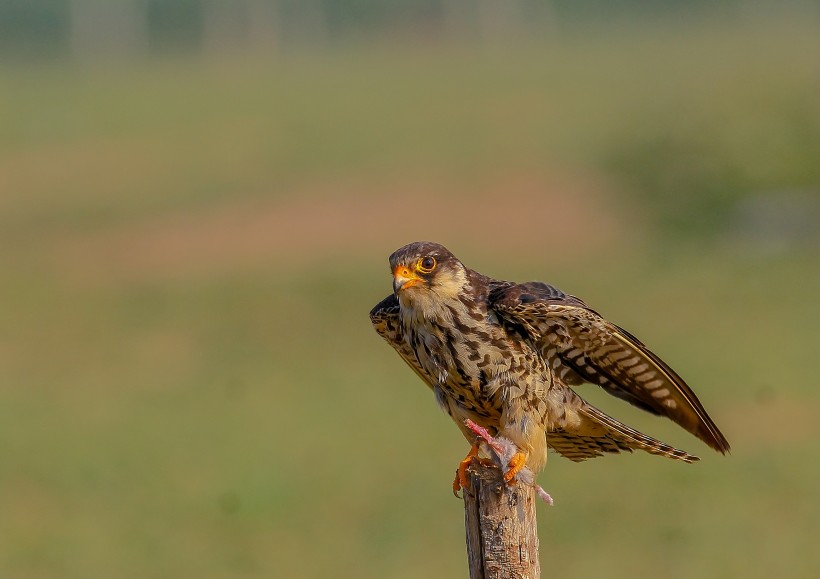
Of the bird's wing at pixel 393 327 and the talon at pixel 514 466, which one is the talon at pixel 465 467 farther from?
the bird's wing at pixel 393 327

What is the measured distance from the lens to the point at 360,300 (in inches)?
667

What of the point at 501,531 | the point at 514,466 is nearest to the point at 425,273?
the point at 514,466

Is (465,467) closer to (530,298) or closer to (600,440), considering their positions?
(530,298)

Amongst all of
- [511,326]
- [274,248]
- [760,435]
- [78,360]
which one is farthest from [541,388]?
[274,248]

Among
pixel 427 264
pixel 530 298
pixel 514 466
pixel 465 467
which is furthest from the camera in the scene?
pixel 427 264

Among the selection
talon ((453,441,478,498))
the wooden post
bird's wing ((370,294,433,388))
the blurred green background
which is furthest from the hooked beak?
the blurred green background

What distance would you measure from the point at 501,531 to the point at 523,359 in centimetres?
95

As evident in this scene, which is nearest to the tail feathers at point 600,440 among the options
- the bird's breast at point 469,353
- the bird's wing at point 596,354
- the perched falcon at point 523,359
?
the perched falcon at point 523,359

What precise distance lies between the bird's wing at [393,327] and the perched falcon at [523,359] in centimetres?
9

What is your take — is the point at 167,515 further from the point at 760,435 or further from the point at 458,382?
the point at 458,382

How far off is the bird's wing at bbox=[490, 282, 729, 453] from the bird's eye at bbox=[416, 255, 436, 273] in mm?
248

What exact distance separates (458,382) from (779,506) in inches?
209

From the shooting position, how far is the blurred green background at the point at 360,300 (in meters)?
9.90

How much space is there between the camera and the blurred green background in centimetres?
990
